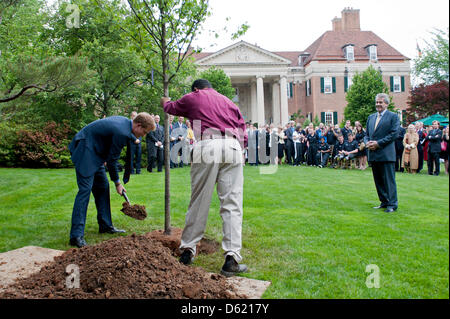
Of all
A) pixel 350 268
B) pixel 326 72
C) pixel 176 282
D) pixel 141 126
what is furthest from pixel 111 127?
pixel 326 72

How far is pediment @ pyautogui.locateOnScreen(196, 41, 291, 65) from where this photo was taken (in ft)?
170

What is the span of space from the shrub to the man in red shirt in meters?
14.9

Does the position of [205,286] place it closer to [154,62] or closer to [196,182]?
[196,182]

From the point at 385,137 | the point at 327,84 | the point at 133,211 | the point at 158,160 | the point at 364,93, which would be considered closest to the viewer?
the point at 133,211

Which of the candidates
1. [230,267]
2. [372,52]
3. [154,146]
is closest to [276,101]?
[372,52]

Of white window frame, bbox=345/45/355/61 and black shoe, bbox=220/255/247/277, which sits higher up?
white window frame, bbox=345/45/355/61

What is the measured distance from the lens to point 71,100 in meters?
22.1

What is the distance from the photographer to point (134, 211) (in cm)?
632

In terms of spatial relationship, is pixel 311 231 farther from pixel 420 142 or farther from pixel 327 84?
pixel 327 84

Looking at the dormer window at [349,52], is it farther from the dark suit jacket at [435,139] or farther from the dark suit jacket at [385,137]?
the dark suit jacket at [385,137]

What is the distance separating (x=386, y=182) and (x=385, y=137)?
94 cm

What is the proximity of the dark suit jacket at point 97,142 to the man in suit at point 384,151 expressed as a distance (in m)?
5.04

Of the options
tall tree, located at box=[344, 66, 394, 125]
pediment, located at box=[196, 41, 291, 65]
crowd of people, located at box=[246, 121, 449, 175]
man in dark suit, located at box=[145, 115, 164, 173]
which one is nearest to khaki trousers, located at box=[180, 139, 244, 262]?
man in dark suit, located at box=[145, 115, 164, 173]

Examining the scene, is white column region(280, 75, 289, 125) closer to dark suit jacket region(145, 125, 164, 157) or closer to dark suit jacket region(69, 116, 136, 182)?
dark suit jacket region(145, 125, 164, 157)
